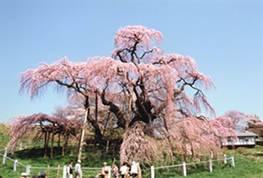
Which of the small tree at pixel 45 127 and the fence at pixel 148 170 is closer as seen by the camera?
the fence at pixel 148 170

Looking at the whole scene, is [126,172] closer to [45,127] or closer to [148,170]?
[148,170]

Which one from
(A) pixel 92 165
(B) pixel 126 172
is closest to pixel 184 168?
(B) pixel 126 172

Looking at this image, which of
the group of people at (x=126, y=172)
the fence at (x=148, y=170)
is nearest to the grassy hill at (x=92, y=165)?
the fence at (x=148, y=170)

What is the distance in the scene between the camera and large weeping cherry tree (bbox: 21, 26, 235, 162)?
22.3m

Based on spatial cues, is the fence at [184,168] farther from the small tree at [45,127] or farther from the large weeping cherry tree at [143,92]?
the small tree at [45,127]

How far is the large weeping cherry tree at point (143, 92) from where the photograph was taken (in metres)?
22.3

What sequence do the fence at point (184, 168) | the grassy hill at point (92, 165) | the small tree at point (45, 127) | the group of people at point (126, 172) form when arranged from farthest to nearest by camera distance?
the small tree at point (45, 127) → the fence at point (184, 168) → the grassy hill at point (92, 165) → the group of people at point (126, 172)

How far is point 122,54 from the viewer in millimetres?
25422

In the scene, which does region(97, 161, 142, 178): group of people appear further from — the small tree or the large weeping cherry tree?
the small tree

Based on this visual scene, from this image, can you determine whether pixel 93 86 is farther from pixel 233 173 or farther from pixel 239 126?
pixel 239 126

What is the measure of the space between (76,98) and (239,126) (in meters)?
34.3

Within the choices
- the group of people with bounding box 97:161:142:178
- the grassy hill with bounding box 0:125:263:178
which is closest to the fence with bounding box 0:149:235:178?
the grassy hill with bounding box 0:125:263:178

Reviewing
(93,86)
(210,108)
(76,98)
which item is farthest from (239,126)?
(93,86)

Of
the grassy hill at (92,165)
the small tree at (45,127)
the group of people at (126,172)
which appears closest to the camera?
the group of people at (126,172)
